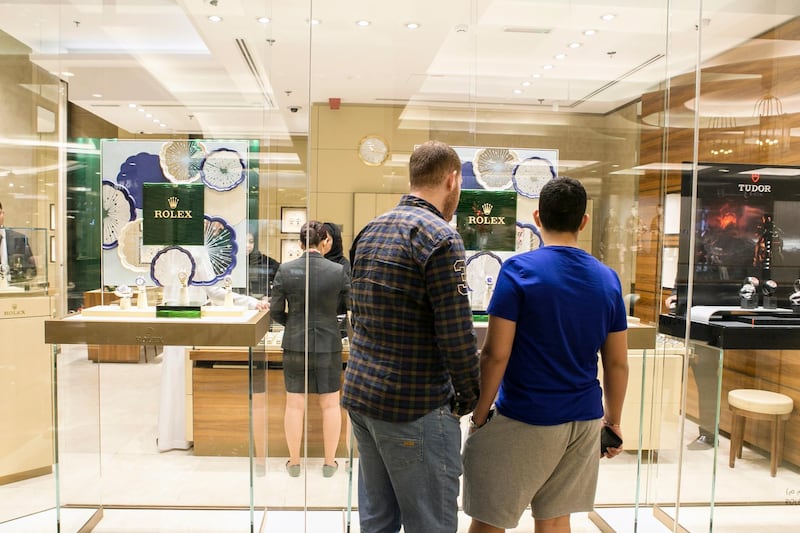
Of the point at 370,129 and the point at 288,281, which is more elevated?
the point at 370,129

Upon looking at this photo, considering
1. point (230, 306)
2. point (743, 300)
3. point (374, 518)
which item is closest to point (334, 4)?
point (230, 306)

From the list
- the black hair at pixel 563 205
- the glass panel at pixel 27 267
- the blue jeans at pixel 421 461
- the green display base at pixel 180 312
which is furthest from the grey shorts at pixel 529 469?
the glass panel at pixel 27 267

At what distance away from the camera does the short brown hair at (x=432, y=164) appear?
1.47m

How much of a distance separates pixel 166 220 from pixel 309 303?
72 centimetres

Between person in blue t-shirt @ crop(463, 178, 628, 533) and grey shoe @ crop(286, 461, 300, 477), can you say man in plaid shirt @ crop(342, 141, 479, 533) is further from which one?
grey shoe @ crop(286, 461, 300, 477)

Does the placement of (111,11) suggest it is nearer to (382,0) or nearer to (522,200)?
(382,0)

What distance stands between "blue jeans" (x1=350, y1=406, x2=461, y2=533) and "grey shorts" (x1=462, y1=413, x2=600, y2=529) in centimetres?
16

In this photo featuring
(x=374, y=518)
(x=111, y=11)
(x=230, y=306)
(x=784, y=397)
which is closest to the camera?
(x=374, y=518)

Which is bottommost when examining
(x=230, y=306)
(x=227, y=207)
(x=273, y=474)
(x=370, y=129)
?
(x=273, y=474)

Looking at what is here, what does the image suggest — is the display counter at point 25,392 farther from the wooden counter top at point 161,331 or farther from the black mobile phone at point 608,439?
the black mobile phone at point 608,439

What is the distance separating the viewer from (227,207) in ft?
7.91

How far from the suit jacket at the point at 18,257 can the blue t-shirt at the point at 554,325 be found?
2475 millimetres

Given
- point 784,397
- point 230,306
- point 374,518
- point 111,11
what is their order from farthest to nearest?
point 784,397 → point 111,11 → point 230,306 → point 374,518

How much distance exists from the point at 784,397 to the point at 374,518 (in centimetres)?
256
